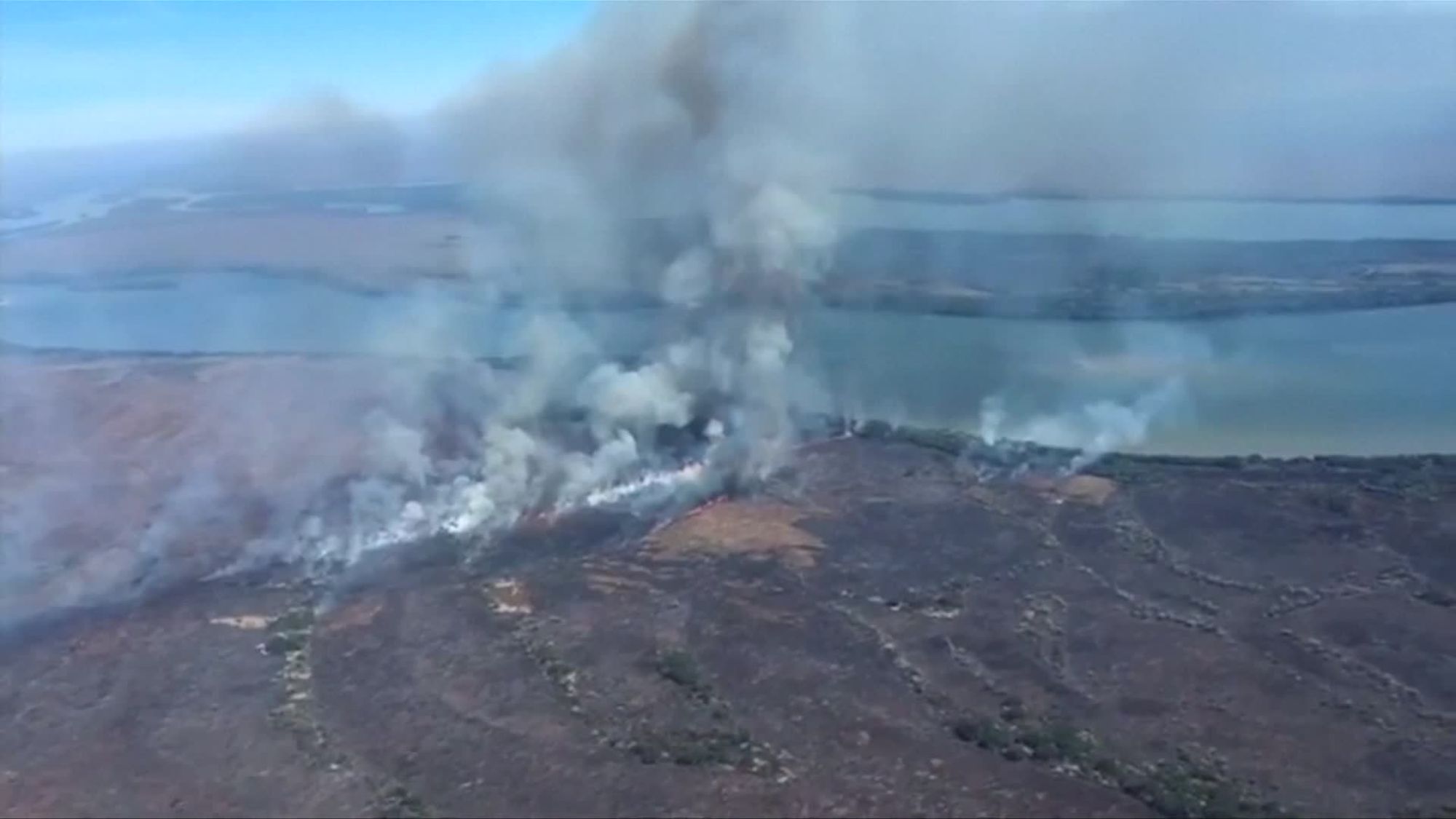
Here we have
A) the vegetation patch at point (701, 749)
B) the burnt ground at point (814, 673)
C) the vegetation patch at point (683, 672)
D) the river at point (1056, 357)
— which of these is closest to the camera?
the burnt ground at point (814, 673)

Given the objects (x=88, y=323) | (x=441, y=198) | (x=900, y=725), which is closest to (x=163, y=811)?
(x=900, y=725)

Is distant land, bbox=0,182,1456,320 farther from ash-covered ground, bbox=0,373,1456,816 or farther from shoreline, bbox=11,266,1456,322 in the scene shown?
ash-covered ground, bbox=0,373,1456,816

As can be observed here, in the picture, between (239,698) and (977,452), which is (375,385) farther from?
(239,698)

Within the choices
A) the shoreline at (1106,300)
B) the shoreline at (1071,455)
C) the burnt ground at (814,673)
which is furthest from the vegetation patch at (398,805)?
the shoreline at (1106,300)

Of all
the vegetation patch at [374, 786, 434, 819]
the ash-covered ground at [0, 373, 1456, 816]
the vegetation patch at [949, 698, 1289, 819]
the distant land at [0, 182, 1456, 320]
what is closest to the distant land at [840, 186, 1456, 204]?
the distant land at [0, 182, 1456, 320]

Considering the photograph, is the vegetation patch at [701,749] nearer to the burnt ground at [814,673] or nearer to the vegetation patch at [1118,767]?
the burnt ground at [814,673]
